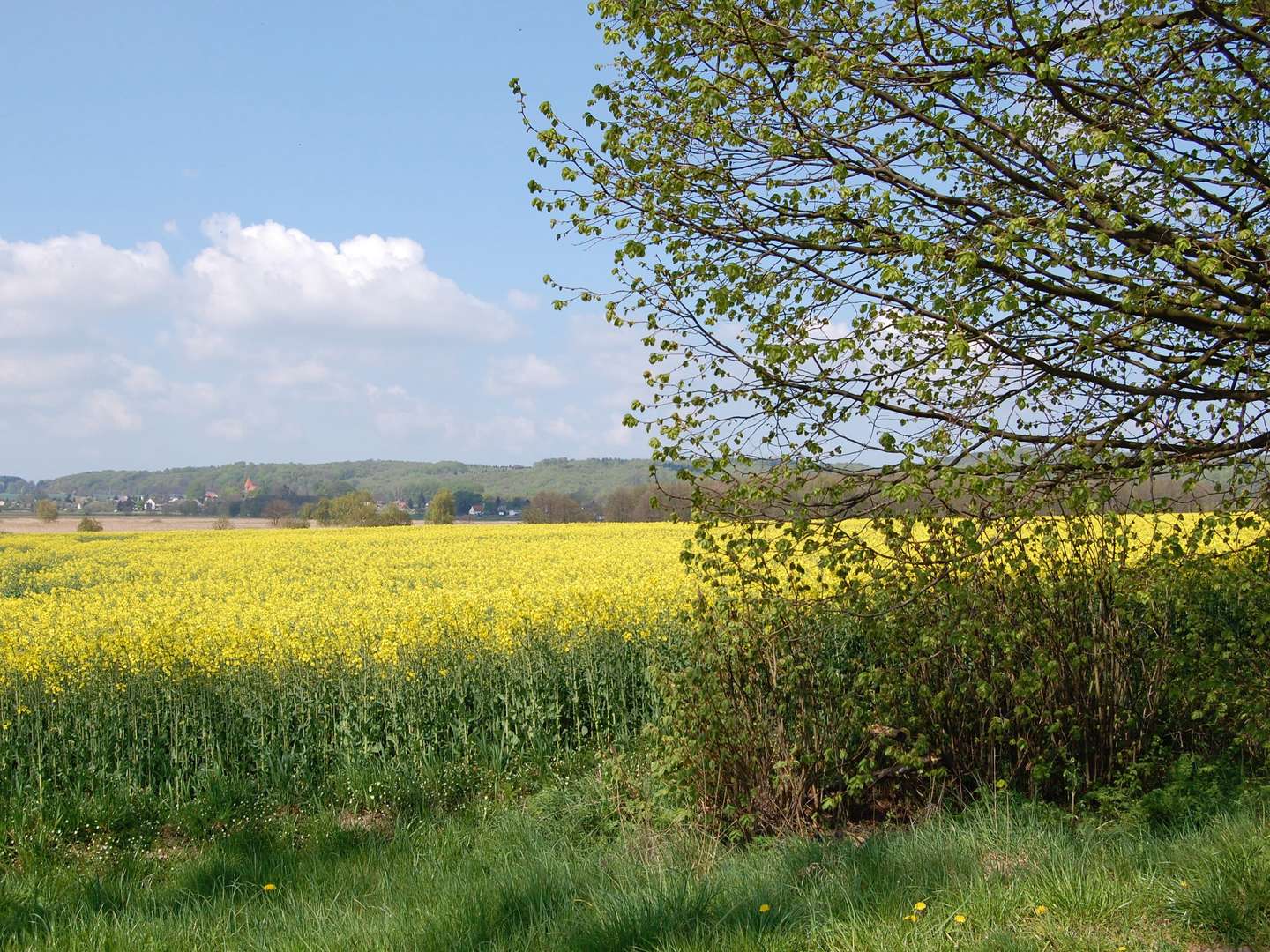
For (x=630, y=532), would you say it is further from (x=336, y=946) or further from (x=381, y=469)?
(x=381, y=469)

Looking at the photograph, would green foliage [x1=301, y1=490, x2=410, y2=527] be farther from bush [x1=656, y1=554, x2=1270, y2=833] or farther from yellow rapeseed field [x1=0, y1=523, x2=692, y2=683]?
bush [x1=656, y1=554, x2=1270, y2=833]

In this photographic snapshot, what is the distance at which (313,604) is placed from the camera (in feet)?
45.3

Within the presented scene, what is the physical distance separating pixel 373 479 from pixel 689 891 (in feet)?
525

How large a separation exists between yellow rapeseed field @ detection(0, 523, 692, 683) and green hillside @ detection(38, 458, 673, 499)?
→ 3492 inches

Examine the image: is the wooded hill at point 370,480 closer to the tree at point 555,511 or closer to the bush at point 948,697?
the tree at point 555,511

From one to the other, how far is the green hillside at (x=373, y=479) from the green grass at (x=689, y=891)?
356ft

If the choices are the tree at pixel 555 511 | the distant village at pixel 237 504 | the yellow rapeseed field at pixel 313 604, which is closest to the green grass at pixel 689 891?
the yellow rapeseed field at pixel 313 604

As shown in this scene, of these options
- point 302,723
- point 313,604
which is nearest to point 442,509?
point 313,604

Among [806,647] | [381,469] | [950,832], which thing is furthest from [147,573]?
[381,469]

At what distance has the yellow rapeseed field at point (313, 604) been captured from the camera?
10.0 metres

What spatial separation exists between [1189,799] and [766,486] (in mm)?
3106

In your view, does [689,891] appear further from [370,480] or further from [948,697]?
[370,480]

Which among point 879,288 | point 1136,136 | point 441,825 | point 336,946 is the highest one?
point 1136,136

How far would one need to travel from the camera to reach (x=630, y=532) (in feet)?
121
